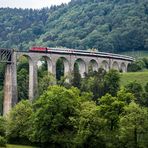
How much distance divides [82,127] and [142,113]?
335 inches

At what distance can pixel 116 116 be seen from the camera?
230 feet

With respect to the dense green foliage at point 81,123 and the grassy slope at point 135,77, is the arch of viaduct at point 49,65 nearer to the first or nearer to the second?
the grassy slope at point 135,77

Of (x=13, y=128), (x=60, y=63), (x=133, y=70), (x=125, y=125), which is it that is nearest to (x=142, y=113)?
(x=125, y=125)

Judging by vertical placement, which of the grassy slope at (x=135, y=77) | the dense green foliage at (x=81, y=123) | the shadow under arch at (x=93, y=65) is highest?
the shadow under arch at (x=93, y=65)

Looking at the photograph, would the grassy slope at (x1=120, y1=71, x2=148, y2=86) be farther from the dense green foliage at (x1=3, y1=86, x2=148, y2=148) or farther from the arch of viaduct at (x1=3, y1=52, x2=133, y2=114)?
the dense green foliage at (x1=3, y1=86, x2=148, y2=148)

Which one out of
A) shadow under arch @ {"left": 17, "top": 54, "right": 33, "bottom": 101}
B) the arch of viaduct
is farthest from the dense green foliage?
shadow under arch @ {"left": 17, "top": 54, "right": 33, "bottom": 101}

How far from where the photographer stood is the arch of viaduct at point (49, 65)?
9808 centimetres

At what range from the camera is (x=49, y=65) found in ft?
373

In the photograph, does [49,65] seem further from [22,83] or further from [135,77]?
[135,77]

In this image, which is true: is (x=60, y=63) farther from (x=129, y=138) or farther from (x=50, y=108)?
(x=129, y=138)

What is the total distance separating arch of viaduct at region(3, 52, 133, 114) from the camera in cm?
9808

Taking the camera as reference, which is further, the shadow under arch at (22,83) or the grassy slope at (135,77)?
the grassy slope at (135,77)

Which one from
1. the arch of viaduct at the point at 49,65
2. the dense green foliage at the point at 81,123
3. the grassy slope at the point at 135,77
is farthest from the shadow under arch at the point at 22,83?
the dense green foliage at the point at 81,123

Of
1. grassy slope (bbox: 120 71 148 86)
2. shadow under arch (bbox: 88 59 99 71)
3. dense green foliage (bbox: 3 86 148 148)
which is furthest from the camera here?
shadow under arch (bbox: 88 59 99 71)
